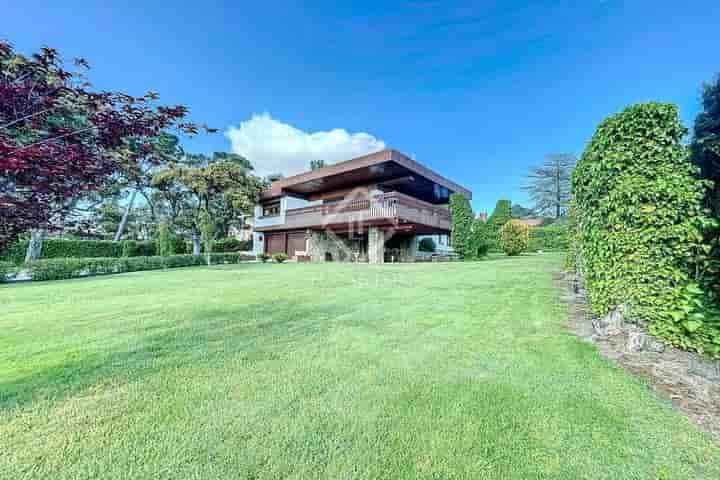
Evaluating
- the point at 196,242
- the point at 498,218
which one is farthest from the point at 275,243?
the point at 498,218

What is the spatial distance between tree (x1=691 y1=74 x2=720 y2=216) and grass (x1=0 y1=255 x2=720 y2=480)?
2.53 meters

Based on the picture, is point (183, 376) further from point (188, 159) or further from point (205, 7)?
point (188, 159)

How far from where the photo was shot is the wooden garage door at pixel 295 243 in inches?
744

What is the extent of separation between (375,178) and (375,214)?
403 centimetres

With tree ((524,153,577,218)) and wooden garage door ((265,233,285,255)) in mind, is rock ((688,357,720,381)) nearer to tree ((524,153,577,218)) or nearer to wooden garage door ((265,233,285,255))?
wooden garage door ((265,233,285,255))

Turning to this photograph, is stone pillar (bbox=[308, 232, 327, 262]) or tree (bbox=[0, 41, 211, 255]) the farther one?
stone pillar (bbox=[308, 232, 327, 262])

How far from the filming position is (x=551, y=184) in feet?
124

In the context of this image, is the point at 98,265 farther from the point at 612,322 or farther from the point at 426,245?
the point at 426,245

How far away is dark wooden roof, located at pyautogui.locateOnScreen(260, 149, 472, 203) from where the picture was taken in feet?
44.2

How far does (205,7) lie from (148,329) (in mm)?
10928

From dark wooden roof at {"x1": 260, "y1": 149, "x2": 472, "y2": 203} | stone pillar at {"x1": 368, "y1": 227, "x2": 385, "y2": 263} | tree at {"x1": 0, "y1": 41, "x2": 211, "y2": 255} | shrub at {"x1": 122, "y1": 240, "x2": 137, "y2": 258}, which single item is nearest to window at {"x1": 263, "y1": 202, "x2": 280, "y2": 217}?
dark wooden roof at {"x1": 260, "y1": 149, "x2": 472, "y2": 203}

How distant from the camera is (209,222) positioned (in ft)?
48.4

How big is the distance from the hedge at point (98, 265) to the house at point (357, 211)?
540 cm

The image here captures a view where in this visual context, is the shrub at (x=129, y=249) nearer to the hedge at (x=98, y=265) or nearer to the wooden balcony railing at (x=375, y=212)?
the hedge at (x=98, y=265)
